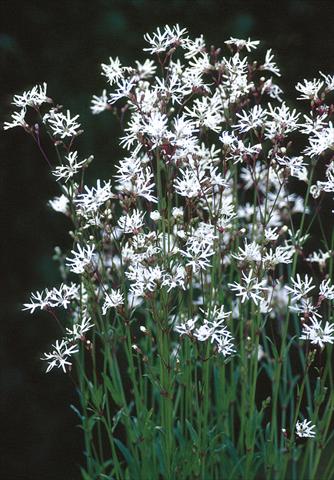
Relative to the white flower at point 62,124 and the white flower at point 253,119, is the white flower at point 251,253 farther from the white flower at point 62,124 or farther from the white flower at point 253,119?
the white flower at point 62,124

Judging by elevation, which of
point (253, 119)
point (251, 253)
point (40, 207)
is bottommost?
point (251, 253)

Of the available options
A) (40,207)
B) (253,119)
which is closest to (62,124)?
(253,119)

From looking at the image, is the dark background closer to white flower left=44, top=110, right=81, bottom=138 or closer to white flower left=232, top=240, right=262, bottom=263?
white flower left=44, top=110, right=81, bottom=138

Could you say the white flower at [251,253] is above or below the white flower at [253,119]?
below

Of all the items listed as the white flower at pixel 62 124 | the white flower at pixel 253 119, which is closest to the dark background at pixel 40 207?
the white flower at pixel 62 124

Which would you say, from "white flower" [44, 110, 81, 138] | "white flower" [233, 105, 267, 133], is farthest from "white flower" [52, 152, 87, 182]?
"white flower" [233, 105, 267, 133]

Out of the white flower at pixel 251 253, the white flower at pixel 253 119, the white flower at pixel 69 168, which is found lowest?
the white flower at pixel 251 253

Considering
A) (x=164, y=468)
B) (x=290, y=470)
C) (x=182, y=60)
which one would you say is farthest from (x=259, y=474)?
(x=182, y=60)

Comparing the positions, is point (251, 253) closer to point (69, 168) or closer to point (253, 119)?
point (253, 119)
